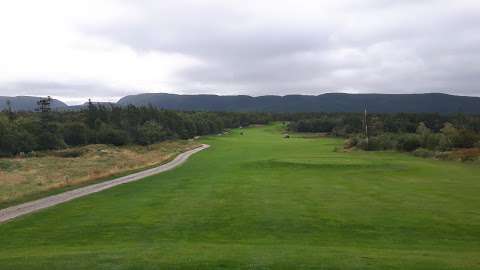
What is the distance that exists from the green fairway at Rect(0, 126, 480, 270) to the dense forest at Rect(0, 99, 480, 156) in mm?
41159

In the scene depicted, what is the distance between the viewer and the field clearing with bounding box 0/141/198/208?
120ft

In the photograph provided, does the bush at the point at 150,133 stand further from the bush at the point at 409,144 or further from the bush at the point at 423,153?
the bush at the point at 423,153

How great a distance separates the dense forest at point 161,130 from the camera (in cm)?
7700

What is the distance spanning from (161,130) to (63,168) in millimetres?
67204

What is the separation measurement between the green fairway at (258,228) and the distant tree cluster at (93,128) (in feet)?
247

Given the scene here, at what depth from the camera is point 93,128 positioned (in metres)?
126

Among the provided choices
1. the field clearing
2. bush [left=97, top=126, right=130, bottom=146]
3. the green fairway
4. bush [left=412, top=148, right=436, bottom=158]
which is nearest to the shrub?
the field clearing

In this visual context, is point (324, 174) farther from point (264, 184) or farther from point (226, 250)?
point (226, 250)

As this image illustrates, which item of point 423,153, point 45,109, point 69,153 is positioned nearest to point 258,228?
point 423,153

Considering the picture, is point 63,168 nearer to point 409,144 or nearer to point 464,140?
point 409,144

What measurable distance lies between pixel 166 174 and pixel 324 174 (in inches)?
578

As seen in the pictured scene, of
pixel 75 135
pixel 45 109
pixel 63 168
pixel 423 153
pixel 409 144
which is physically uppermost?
pixel 45 109

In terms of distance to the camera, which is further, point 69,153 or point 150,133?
point 150,133

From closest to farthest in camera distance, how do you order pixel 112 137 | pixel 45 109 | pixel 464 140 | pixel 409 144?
pixel 464 140, pixel 409 144, pixel 112 137, pixel 45 109
